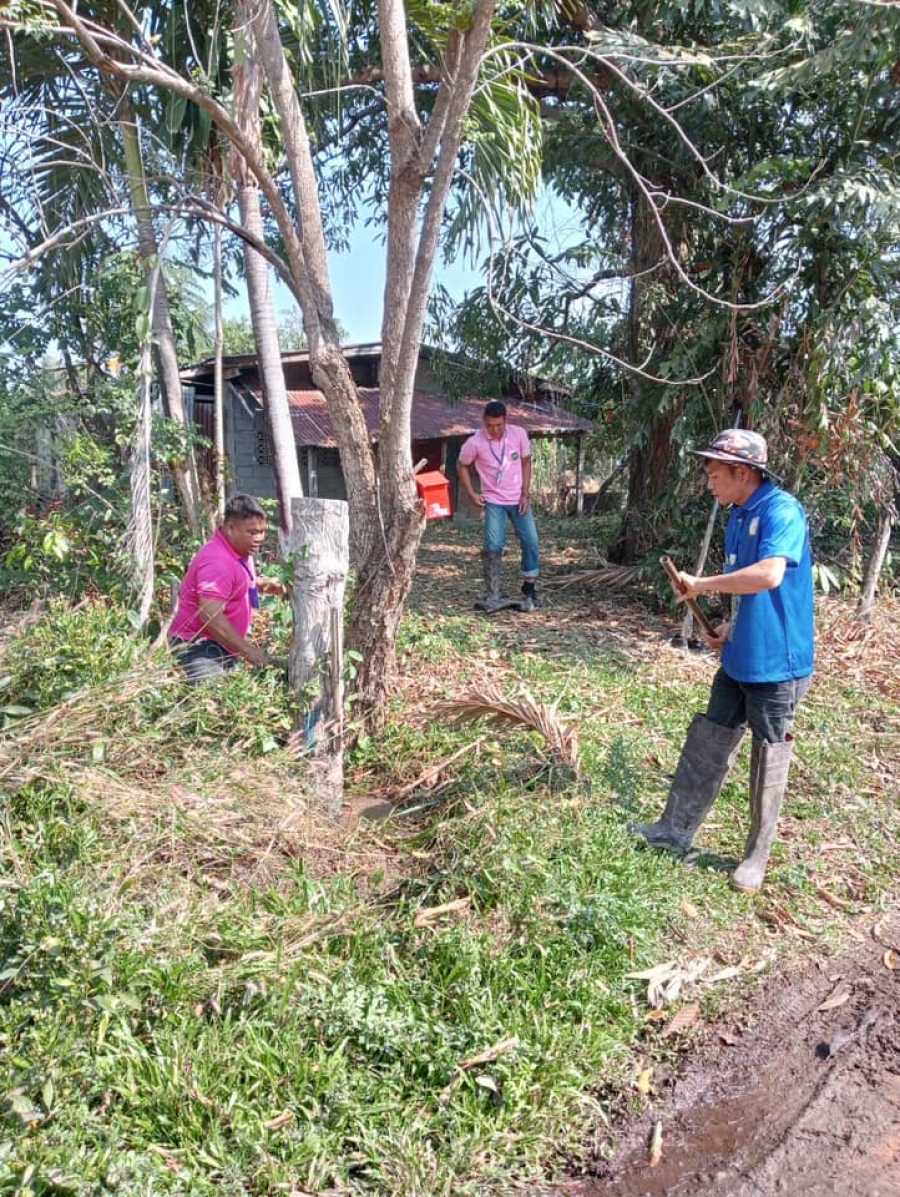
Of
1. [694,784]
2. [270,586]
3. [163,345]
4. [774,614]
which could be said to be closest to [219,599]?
[270,586]

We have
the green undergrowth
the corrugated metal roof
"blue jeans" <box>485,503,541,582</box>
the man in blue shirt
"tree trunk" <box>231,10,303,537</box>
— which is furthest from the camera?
the corrugated metal roof

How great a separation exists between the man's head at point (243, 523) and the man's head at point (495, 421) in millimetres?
3207

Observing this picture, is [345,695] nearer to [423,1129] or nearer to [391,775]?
[391,775]

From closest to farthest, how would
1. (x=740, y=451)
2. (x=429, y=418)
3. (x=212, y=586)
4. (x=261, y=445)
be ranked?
(x=740, y=451), (x=212, y=586), (x=261, y=445), (x=429, y=418)

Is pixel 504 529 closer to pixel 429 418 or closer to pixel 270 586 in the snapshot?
pixel 270 586

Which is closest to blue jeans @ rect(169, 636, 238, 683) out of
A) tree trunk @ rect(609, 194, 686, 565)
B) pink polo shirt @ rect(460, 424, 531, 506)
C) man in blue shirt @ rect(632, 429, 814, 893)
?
man in blue shirt @ rect(632, 429, 814, 893)

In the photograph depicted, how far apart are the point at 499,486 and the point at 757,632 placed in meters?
3.84

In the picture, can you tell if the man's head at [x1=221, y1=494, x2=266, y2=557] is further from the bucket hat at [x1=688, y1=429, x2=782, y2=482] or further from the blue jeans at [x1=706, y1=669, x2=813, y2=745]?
the blue jeans at [x1=706, y1=669, x2=813, y2=745]

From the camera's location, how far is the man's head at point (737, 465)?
11.2 feet

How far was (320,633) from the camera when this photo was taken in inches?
153

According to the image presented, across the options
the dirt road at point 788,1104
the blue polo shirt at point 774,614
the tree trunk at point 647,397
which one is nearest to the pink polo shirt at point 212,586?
the blue polo shirt at point 774,614

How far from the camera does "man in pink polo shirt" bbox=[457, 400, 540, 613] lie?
6.98m

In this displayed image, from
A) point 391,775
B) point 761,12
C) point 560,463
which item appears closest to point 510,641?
point 391,775

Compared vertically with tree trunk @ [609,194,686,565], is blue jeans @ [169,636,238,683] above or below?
below
